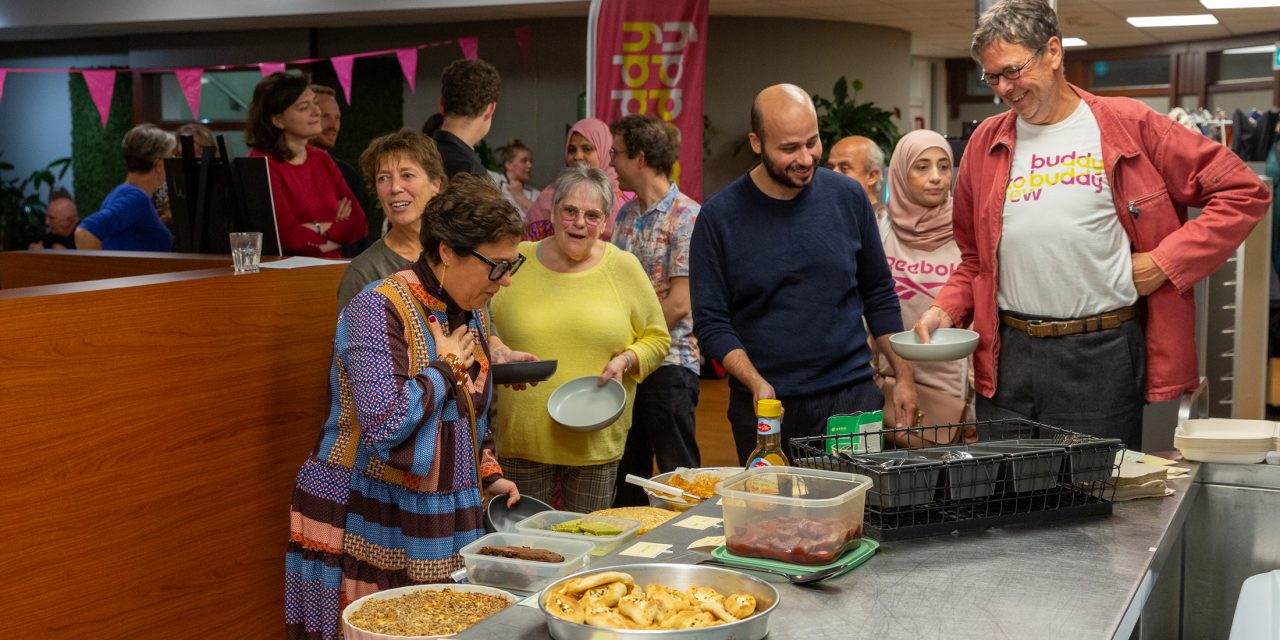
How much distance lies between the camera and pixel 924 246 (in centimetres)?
387

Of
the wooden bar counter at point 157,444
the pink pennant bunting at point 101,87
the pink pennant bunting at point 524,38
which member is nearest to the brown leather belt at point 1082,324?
the wooden bar counter at point 157,444

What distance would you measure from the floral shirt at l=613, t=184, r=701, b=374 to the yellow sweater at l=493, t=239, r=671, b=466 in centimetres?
43

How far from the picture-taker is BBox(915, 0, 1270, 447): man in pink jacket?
8.14 feet

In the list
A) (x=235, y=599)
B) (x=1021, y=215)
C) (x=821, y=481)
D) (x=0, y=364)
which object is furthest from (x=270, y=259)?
(x=821, y=481)

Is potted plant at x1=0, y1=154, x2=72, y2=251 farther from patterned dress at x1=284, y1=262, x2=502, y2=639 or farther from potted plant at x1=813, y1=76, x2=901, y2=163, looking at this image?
patterned dress at x1=284, y1=262, x2=502, y2=639

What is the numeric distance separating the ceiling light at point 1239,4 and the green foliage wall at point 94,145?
11781 mm

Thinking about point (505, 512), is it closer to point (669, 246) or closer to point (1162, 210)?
point (1162, 210)

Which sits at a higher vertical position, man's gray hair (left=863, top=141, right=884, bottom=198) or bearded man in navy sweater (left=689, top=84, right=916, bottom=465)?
man's gray hair (left=863, top=141, right=884, bottom=198)

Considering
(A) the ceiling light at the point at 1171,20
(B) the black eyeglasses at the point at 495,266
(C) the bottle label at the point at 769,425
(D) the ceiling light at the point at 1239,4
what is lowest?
(C) the bottle label at the point at 769,425

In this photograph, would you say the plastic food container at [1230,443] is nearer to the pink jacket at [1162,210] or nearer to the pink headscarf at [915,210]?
the pink jacket at [1162,210]

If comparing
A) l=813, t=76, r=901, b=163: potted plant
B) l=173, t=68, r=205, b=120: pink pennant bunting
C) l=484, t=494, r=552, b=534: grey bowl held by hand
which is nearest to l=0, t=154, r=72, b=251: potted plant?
l=173, t=68, r=205, b=120: pink pennant bunting

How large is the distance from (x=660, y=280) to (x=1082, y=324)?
1.75m

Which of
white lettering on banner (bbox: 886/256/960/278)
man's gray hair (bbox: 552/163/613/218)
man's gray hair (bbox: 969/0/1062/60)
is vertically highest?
man's gray hair (bbox: 969/0/1062/60)

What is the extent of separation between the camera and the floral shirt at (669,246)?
3.98 m
